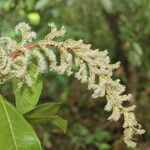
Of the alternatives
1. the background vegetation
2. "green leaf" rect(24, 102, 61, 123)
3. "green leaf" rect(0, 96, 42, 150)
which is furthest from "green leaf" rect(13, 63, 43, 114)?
the background vegetation

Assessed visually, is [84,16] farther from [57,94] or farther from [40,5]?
[40,5]

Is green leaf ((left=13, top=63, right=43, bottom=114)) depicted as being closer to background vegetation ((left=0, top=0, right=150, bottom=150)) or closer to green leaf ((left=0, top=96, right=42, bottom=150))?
green leaf ((left=0, top=96, right=42, bottom=150))

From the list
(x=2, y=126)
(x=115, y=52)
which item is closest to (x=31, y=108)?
(x=2, y=126)

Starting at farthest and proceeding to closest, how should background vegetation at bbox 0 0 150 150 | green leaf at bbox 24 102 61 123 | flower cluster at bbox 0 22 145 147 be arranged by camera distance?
background vegetation at bbox 0 0 150 150, green leaf at bbox 24 102 61 123, flower cluster at bbox 0 22 145 147

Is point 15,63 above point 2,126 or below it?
above

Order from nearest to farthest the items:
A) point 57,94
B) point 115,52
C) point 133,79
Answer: point 115,52, point 57,94, point 133,79

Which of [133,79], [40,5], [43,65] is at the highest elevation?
[40,5]
